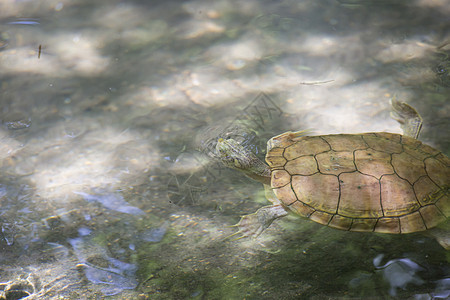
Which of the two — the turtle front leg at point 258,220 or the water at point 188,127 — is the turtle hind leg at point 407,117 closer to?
the water at point 188,127

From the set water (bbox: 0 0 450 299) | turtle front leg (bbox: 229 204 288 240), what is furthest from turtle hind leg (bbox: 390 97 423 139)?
turtle front leg (bbox: 229 204 288 240)

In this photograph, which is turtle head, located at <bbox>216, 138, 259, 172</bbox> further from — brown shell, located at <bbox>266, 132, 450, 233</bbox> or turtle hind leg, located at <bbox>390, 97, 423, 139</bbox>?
turtle hind leg, located at <bbox>390, 97, 423, 139</bbox>

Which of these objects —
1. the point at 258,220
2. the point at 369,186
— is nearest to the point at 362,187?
the point at 369,186

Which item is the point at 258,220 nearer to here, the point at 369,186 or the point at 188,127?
the point at 369,186

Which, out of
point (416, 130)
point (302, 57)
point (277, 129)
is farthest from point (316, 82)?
point (416, 130)

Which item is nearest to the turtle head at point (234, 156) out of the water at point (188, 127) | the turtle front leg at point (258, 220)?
the water at point (188, 127)

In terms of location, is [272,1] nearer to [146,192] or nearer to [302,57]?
[302,57]
